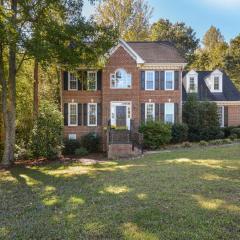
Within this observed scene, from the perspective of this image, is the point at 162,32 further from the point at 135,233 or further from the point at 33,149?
the point at 135,233

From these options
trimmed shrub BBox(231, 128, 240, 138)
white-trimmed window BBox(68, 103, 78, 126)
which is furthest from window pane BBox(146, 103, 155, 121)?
trimmed shrub BBox(231, 128, 240, 138)

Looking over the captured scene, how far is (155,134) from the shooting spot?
22672mm

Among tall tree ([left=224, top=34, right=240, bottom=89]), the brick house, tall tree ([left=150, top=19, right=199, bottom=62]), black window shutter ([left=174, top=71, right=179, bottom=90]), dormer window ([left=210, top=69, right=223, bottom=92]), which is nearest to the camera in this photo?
the brick house

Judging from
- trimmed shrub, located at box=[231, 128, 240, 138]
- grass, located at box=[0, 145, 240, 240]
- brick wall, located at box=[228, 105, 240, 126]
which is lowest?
grass, located at box=[0, 145, 240, 240]

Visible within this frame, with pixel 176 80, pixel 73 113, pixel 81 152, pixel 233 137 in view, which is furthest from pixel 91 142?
pixel 233 137

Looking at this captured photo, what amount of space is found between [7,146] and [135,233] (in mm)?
12947

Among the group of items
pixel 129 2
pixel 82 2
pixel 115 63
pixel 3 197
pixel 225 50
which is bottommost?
pixel 3 197

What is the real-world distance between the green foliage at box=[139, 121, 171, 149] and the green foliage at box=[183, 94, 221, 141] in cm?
350

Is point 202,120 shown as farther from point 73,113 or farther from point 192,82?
point 73,113

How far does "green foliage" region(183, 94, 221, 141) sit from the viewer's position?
25688 mm

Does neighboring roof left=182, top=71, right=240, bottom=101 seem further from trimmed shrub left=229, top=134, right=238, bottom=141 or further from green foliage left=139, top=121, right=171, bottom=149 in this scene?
green foliage left=139, top=121, right=171, bottom=149

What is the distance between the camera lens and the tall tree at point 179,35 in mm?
46356

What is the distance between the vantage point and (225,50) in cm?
4638

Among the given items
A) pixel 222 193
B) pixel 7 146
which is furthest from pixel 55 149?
pixel 222 193
